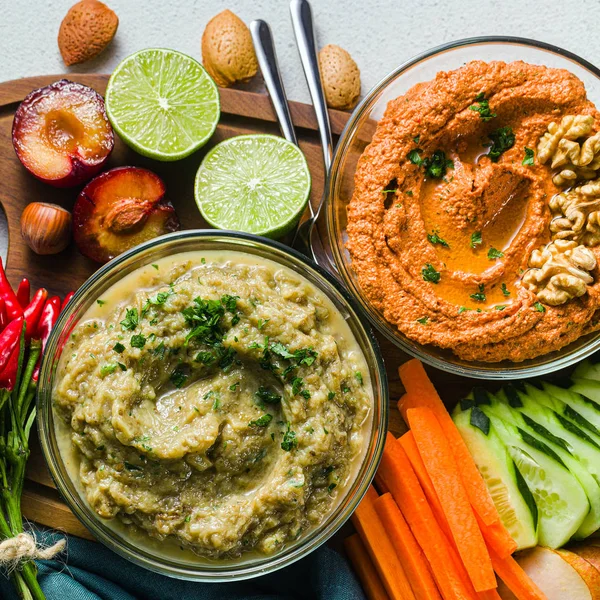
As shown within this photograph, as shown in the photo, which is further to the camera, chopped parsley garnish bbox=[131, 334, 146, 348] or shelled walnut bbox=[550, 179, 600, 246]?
shelled walnut bbox=[550, 179, 600, 246]

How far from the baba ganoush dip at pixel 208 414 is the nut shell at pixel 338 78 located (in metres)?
0.95

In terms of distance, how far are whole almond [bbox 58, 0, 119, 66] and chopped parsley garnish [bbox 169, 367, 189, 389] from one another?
139 cm

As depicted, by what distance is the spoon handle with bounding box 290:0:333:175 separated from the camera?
8.93 feet

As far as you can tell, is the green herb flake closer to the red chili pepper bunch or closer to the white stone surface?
the white stone surface

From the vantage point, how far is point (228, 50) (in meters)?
2.71

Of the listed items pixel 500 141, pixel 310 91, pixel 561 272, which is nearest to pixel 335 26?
pixel 310 91

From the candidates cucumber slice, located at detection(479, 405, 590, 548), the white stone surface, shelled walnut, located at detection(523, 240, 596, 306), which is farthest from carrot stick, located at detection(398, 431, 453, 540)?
the white stone surface

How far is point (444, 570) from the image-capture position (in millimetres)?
2602

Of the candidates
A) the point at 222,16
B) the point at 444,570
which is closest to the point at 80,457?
the point at 444,570

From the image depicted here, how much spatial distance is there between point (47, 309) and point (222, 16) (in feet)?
4.22

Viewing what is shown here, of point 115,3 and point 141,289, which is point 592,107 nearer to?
point 141,289

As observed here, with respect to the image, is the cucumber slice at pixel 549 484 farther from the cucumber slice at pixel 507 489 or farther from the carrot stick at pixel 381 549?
the carrot stick at pixel 381 549

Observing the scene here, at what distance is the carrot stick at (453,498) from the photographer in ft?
8.32

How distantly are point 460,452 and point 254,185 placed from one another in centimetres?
121
